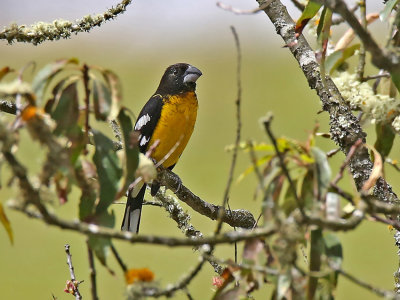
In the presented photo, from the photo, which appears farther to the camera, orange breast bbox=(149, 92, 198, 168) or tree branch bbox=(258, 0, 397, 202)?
orange breast bbox=(149, 92, 198, 168)

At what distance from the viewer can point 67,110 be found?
4.41 ft

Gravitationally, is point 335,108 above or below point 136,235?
above

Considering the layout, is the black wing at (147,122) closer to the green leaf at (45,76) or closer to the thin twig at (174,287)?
the green leaf at (45,76)

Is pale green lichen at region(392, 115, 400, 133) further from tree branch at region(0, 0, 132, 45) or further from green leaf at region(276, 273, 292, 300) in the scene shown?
tree branch at region(0, 0, 132, 45)

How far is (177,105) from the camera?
4250mm

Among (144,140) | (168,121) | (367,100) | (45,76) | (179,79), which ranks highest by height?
(179,79)

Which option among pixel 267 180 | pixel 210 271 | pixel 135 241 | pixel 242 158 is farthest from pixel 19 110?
pixel 242 158

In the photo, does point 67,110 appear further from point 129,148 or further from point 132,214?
point 132,214

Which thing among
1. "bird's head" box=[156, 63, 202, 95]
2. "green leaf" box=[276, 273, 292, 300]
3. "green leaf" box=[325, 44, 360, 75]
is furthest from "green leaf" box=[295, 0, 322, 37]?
"bird's head" box=[156, 63, 202, 95]

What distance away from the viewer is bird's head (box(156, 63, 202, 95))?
440 centimetres

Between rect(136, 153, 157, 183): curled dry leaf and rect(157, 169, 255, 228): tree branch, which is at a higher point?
rect(157, 169, 255, 228): tree branch

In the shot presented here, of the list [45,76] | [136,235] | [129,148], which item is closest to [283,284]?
[136,235]

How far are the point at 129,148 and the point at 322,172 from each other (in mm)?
418

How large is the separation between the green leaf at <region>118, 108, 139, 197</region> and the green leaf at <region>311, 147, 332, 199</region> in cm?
37
